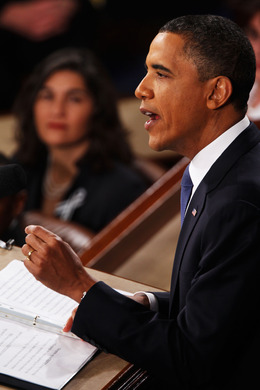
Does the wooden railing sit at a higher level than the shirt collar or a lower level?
lower

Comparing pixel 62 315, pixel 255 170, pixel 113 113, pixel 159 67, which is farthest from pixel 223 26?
pixel 113 113

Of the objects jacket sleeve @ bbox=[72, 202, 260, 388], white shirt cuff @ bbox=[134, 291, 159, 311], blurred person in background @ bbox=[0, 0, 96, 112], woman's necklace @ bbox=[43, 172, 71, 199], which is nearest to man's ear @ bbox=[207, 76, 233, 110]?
jacket sleeve @ bbox=[72, 202, 260, 388]

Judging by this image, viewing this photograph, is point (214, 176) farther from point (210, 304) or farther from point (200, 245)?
point (210, 304)

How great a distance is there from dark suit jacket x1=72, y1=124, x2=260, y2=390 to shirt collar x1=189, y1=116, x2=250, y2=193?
14mm

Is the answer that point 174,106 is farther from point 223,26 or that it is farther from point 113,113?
point 113,113

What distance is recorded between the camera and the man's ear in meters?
1.07

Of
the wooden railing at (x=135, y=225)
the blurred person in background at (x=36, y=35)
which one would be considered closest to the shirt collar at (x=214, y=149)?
the wooden railing at (x=135, y=225)

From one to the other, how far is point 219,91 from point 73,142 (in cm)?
177

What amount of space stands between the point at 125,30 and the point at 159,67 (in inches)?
118

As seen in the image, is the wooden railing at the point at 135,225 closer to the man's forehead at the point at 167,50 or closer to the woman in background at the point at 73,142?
the woman in background at the point at 73,142

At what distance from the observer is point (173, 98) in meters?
1.10

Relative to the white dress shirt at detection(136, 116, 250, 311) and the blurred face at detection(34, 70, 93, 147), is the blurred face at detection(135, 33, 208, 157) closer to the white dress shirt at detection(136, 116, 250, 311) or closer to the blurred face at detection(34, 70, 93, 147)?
the white dress shirt at detection(136, 116, 250, 311)

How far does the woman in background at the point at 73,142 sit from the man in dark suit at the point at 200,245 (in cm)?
154

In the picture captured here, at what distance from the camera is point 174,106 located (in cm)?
111
